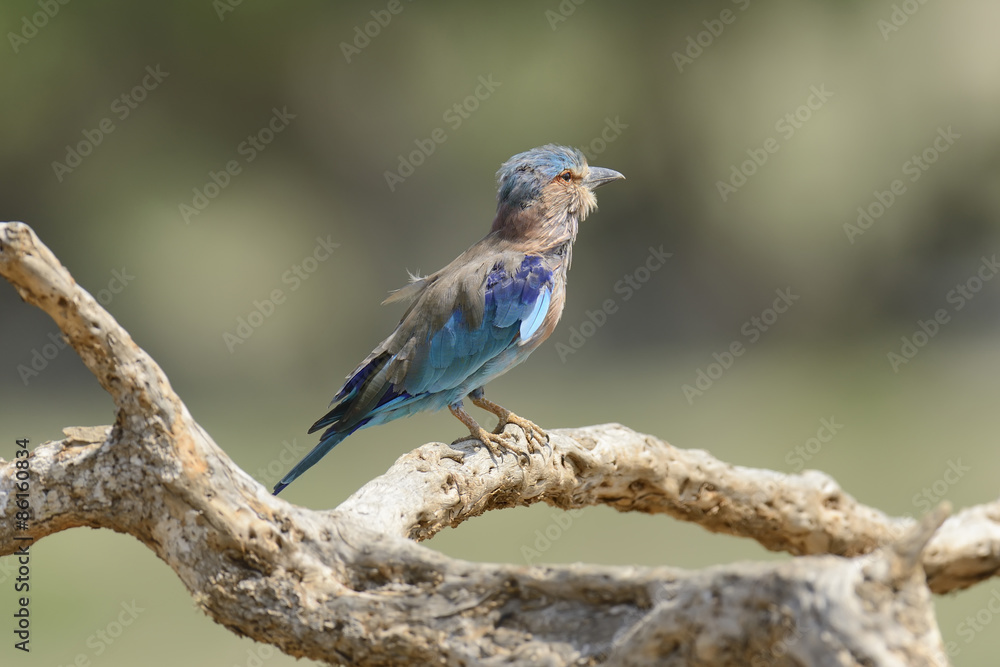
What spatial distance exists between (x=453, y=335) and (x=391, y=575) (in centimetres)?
118

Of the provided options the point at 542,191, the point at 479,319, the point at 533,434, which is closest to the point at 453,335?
the point at 479,319

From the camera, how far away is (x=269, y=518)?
1.78 metres

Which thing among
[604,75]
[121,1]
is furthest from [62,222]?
[604,75]

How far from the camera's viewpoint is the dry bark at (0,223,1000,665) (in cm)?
134

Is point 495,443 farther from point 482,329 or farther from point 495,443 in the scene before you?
point 482,329

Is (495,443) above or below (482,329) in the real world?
below

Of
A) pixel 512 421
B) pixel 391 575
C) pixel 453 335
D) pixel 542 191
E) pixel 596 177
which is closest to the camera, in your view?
pixel 391 575

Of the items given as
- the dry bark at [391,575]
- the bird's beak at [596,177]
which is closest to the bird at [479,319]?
the bird's beak at [596,177]

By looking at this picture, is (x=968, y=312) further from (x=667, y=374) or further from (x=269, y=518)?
(x=269, y=518)

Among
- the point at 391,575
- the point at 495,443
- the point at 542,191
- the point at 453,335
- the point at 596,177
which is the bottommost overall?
the point at 391,575

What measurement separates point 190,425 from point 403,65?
7692 mm

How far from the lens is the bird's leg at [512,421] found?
8.64 feet

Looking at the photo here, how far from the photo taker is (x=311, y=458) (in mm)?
2627

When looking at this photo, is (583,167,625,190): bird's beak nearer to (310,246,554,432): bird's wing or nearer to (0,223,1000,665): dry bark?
(310,246,554,432): bird's wing
